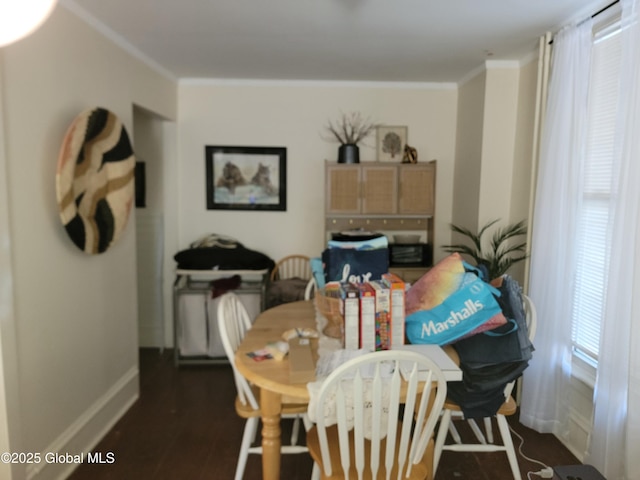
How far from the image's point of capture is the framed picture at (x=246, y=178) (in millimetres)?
3891

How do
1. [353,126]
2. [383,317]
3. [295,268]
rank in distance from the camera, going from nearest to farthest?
[383,317], [353,126], [295,268]

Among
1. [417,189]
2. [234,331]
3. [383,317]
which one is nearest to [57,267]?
[234,331]

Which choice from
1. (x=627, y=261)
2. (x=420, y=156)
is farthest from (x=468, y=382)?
(x=420, y=156)

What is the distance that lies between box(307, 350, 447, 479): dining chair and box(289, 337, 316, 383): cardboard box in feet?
0.40

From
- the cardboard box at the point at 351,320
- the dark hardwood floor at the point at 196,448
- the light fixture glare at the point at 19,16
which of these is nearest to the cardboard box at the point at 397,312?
the cardboard box at the point at 351,320

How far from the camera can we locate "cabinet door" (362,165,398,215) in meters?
3.64

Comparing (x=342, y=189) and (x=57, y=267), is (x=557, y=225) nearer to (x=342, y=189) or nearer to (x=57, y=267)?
(x=342, y=189)

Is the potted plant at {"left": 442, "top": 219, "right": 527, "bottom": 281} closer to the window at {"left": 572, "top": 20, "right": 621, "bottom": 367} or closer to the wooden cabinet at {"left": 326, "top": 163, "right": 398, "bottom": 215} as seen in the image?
the window at {"left": 572, "top": 20, "right": 621, "bottom": 367}

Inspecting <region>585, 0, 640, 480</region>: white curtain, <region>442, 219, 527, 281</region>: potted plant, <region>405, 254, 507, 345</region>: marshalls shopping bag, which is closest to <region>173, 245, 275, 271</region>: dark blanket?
<region>442, 219, 527, 281</region>: potted plant

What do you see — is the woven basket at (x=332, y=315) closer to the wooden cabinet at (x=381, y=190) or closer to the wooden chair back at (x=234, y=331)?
the wooden chair back at (x=234, y=331)

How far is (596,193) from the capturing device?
233cm

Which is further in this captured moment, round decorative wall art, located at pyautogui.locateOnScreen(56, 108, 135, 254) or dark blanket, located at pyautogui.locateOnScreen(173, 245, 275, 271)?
dark blanket, located at pyautogui.locateOnScreen(173, 245, 275, 271)

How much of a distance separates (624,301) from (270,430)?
1.61 metres

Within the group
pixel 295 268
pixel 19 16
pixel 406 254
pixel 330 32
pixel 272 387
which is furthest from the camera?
pixel 295 268
